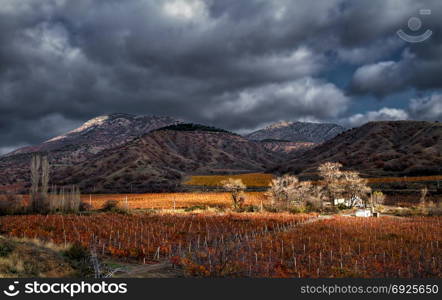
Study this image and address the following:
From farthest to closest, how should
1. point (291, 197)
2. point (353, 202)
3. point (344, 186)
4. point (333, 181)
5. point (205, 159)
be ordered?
point (205, 159) < point (353, 202) < point (333, 181) < point (344, 186) < point (291, 197)

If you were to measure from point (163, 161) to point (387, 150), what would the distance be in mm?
83981

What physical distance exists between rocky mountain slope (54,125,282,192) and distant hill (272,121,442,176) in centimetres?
3881

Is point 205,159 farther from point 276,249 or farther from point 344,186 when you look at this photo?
point 276,249

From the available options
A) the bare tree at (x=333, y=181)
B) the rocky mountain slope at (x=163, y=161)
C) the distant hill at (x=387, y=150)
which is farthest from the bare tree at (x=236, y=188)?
the distant hill at (x=387, y=150)

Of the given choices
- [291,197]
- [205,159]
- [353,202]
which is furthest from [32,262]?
[205,159]

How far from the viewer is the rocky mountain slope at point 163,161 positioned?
99.0 metres

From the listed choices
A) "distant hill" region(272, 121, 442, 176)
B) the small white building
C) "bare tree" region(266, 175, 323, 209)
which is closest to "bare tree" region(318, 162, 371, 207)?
the small white building

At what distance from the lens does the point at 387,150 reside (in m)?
104

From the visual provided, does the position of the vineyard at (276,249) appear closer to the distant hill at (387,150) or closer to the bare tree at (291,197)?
the bare tree at (291,197)

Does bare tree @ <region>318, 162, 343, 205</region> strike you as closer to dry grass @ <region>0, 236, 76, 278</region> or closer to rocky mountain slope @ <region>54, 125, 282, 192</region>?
dry grass @ <region>0, 236, 76, 278</region>

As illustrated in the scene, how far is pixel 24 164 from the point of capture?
15375 centimetres

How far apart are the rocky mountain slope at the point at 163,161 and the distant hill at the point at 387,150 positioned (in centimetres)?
3881

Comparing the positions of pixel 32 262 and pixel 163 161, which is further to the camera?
pixel 163 161

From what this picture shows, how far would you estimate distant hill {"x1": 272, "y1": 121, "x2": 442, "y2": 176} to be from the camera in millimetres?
79188
